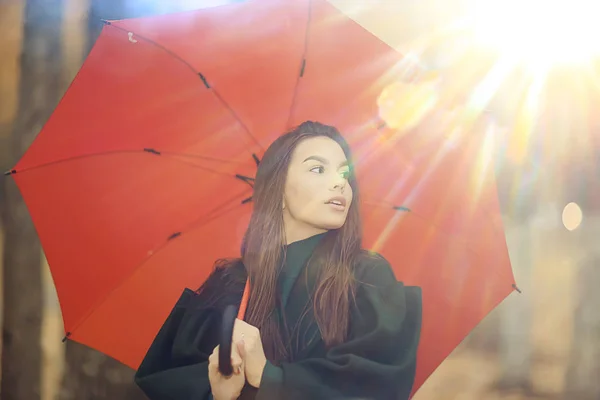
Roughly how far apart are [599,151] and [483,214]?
1.93 ft

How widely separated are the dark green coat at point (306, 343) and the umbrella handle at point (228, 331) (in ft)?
0.09

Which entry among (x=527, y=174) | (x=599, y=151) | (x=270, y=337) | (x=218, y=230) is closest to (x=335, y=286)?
(x=270, y=337)

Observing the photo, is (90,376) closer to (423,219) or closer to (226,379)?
(226,379)

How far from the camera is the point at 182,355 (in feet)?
6.52

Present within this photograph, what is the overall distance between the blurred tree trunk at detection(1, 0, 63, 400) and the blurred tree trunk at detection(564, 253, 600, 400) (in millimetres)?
2159

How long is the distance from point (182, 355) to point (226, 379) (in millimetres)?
192

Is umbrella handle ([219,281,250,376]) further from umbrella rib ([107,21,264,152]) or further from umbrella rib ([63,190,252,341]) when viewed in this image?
umbrella rib ([107,21,264,152])

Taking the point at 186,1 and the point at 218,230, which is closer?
the point at 218,230

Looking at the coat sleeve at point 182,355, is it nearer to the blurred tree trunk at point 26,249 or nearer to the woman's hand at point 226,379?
the woman's hand at point 226,379

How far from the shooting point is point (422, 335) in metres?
2.01

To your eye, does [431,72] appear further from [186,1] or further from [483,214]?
[186,1]

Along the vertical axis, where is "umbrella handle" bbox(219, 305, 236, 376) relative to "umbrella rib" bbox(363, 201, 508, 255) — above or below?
below

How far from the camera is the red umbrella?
200 cm

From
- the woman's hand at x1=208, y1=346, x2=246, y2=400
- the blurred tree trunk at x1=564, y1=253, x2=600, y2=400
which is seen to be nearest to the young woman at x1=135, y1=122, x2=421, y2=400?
the woman's hand at x1=208, y1=346, x2=246, y2=400
